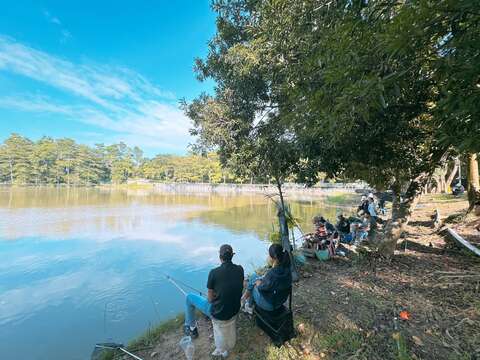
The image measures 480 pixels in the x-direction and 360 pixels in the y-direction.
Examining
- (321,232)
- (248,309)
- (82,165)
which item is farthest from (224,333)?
(82,165)

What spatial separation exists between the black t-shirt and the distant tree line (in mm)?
45318

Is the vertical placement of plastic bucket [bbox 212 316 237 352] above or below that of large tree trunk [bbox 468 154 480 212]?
below

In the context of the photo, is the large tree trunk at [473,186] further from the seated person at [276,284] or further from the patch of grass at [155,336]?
the patch of grass at [155,336]

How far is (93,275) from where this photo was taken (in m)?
7.09

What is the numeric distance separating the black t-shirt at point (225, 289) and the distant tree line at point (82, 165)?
4532 cm

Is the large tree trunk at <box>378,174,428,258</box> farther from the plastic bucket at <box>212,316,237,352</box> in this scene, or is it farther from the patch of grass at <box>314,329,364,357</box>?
the plastic bucket at <box>212,316,237,352</box>

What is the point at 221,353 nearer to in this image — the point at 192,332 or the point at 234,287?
the point at 192,332

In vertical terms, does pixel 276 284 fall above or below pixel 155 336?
above

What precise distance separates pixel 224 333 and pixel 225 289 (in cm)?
48

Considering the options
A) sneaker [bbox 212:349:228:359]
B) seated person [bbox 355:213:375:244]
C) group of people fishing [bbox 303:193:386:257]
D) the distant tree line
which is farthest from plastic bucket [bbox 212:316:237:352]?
the distant tree line

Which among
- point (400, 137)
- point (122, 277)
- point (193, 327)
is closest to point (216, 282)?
point (193, 327)

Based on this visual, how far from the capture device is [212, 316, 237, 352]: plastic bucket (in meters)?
2.58

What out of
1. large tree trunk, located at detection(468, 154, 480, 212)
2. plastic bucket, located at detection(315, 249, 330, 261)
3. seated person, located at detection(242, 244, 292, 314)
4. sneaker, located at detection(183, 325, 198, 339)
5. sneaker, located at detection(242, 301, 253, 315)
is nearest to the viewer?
seated person, located at detection(242, 244, 292, 314)

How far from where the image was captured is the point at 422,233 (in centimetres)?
703
